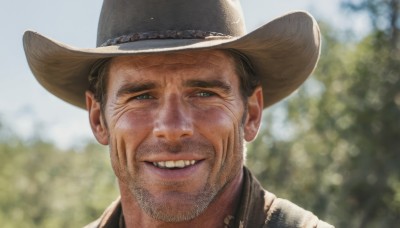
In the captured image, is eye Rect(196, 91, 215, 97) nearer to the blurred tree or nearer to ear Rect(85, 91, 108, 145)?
ear Rect(85, 91, 108, 145)

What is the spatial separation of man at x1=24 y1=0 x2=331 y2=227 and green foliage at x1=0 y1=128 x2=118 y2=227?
39159 millimetres

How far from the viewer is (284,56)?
12.1 ft

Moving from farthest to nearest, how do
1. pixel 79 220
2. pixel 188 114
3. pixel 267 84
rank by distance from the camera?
Answer: pixel 79 220, pixel 267 84, pixel 188 114

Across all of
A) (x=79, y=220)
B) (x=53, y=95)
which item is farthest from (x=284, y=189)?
(x=53, y=95)

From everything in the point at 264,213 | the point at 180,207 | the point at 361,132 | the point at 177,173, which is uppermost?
the point at 177,173

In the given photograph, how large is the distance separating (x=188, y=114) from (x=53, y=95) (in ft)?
4.36

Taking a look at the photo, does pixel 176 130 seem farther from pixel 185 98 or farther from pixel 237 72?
pixel 237 72

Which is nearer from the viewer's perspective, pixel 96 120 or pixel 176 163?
pixel 176 163

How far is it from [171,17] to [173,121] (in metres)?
0.54

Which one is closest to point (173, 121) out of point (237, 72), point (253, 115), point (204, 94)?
point (204, 94)

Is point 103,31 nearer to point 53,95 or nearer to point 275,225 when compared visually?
point 53,95

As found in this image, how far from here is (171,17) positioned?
351cm

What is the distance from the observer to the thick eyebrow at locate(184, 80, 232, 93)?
3434 mm

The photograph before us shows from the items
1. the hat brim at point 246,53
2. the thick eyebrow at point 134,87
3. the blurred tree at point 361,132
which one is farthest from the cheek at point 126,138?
the blurred tree at point 361,132
